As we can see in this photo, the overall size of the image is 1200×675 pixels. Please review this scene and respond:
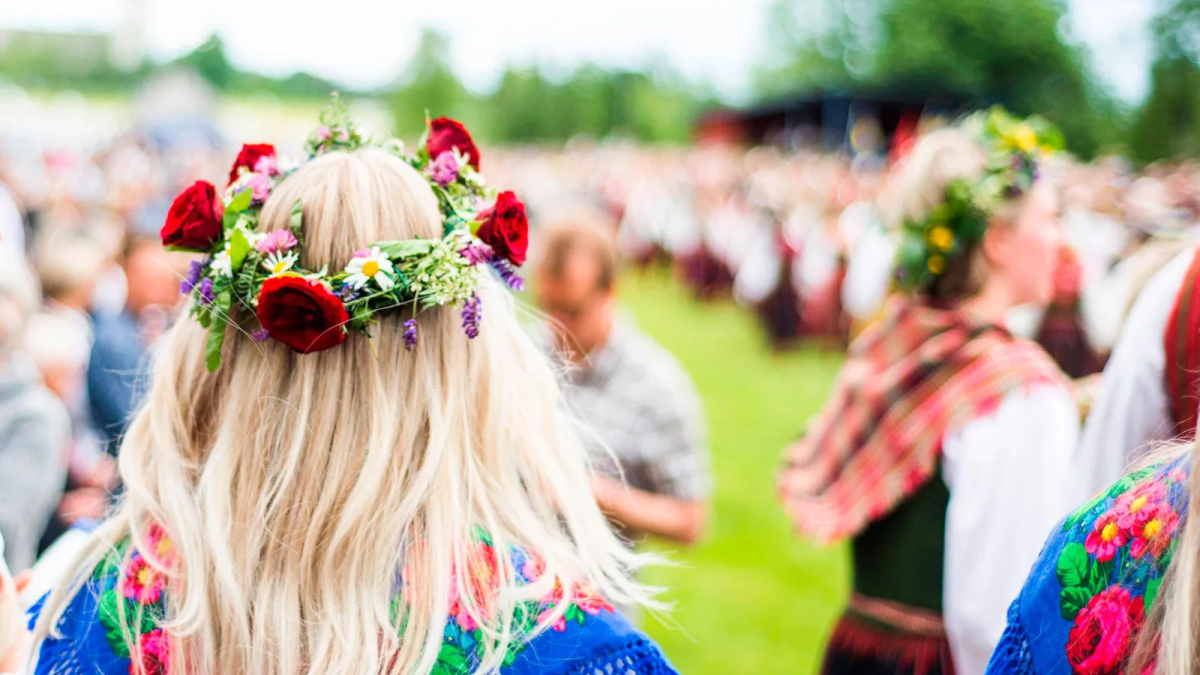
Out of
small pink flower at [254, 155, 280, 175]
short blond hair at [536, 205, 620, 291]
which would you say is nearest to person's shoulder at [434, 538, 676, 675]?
small pink flower at [254, 155, 280, 175]

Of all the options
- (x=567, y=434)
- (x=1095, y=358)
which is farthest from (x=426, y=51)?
(x=567, y=434)

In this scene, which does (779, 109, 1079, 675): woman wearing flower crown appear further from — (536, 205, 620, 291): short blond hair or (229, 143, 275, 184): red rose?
(229, 143, 275, 184): red rose

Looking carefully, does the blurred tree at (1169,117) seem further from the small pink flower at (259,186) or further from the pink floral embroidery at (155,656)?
the pink floral embroidery at (155,656)

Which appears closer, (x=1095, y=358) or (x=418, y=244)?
(x=418, y=244)

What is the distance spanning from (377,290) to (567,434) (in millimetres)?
461

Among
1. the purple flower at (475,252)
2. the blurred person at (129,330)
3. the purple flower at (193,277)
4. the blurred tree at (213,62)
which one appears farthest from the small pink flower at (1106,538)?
the blurred tree at (213,62)

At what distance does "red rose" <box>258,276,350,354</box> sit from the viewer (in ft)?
4.29

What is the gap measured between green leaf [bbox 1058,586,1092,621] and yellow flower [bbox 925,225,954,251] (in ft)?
5.21

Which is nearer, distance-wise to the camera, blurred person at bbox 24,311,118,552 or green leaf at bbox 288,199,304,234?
green leaf at bbox 288,199,304,234

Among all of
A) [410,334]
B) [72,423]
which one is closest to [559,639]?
[410,334]

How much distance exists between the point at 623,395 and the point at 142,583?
1.96 meters

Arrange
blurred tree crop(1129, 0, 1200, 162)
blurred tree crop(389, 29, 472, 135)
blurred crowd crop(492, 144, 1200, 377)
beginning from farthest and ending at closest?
blurred tree crop(389, 29, 472, 135) < blurred tree crop(1129, 0, 1200, 162) < blurred crowd crop(492, 144, 1200, 377)

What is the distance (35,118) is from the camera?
112ft

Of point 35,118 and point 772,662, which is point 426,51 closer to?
point 35,118
